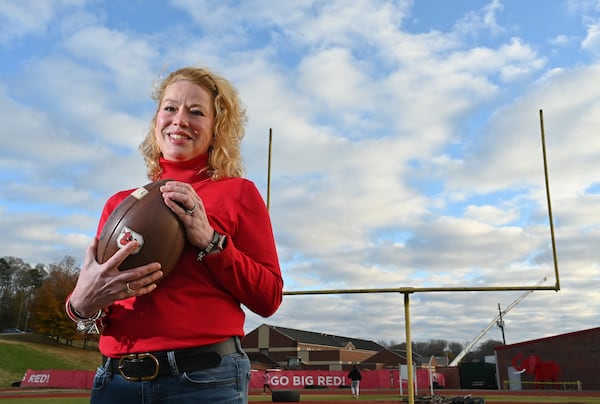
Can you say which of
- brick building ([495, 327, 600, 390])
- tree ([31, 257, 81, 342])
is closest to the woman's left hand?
brick building ([495, 327, 600, 390])

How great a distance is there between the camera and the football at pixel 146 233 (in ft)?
5.31

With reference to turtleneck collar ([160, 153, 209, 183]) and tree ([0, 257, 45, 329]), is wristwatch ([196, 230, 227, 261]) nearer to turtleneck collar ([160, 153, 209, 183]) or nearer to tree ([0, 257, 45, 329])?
turtleneck collar ([160, 153, 209, 183])

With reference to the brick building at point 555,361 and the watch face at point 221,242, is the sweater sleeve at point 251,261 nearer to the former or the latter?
the watch face at point 221,242

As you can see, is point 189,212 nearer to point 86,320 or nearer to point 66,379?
point 86,320

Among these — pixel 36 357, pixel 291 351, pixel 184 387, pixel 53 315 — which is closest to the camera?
pixel 184 387

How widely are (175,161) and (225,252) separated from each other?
57 centimetres

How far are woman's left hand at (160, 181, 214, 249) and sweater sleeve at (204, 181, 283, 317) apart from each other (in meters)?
0.06

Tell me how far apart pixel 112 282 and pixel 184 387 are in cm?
36

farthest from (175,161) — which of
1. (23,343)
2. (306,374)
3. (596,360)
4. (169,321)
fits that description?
(23,343)

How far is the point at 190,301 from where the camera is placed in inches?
64.6

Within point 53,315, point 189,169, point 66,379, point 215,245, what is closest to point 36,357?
point 53,315

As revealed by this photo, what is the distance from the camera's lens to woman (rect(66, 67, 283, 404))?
1544mm

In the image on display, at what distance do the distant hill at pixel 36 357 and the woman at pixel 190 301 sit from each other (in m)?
37.6

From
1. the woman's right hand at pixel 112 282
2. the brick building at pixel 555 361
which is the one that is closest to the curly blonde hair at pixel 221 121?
the woman's right hand at pixel 112 282
